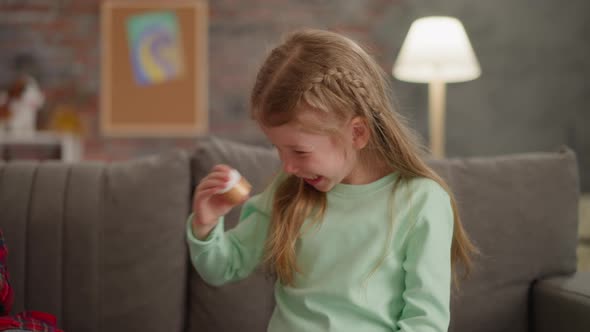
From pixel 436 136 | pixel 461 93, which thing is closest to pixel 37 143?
pixel 436 136

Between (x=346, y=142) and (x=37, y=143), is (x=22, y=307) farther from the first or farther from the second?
(x=37, y=143)

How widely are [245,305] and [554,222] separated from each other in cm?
82

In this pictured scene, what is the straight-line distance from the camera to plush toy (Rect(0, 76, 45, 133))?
149 inches

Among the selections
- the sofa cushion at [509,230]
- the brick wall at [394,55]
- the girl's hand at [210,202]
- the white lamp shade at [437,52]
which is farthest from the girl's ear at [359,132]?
the brick wall at [394,55]

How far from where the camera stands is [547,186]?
66.9 inches

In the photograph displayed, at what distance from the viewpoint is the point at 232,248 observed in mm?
1260

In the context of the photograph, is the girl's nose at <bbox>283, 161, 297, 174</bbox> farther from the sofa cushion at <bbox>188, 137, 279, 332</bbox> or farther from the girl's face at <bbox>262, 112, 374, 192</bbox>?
the sofa cushion at <bbox>188, 137, 279, 332</bbox>

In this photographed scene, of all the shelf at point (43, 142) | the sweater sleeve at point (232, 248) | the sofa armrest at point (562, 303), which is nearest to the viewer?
the sweater sleeve at point (232, 248)

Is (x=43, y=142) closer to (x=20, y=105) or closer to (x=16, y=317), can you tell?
(x=20, y=105)

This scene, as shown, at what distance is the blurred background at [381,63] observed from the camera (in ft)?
13.0

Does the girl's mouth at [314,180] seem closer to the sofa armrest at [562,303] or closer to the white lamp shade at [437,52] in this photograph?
the sofa armrest at [562,303]

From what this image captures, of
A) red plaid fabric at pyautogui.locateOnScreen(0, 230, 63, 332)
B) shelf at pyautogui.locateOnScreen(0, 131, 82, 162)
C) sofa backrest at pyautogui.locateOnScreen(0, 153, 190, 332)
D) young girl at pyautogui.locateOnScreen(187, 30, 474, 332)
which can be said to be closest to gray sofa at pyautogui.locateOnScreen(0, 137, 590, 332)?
sofa backrest at pyautogui.locateOnScreen(0, 153, 190, 332)

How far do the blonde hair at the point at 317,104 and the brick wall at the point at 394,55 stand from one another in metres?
2.76

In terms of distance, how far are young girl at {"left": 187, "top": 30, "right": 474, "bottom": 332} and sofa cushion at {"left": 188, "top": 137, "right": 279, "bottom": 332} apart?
298mm
